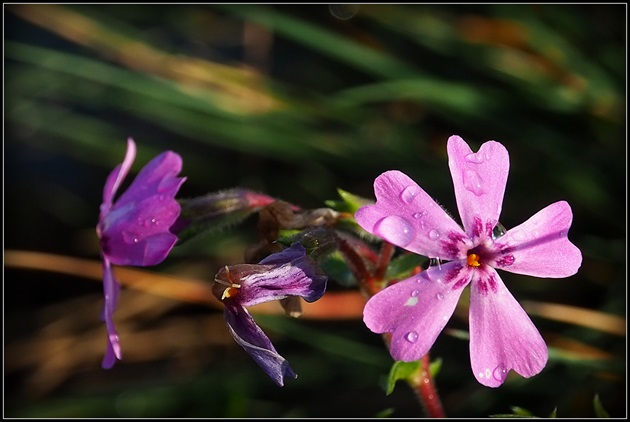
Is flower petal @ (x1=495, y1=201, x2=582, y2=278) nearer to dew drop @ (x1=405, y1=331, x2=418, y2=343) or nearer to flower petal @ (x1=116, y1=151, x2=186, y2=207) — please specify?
dew drop @ (x1=405, y1=331, x2=418, y2=343)

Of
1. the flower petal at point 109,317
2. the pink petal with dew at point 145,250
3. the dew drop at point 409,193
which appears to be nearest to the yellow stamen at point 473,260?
the dew drop at point 409,193

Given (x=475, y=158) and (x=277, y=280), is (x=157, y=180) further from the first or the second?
(x=475, y=158)

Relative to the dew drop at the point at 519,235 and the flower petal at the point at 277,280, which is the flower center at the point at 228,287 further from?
the dew drop at the point at 519,235

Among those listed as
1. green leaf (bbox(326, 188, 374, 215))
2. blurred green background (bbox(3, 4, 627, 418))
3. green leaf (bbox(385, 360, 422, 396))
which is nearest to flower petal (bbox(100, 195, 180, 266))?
green leaf (bbox(326, 188, 374, 215))

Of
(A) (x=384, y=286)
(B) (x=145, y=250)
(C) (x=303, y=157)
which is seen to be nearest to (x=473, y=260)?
(A) (x=384, y=286)

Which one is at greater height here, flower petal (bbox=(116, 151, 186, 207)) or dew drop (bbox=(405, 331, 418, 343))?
dew drop (bbox=(405, 331, 418, 343))

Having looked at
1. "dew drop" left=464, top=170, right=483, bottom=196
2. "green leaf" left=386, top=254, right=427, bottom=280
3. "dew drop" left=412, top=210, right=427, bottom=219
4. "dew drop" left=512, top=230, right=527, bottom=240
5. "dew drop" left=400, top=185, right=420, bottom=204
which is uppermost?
"dew drop" left=464, top=170, right=483, bottom=196

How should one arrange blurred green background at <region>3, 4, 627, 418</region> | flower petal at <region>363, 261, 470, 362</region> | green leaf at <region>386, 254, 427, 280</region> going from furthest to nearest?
blurred green background at <region>3, 4, 627, 418</region> → green leaf at <region>386, 254, 427, 280</region> → flower petal at <region>363, 261, 470, 362</region>
